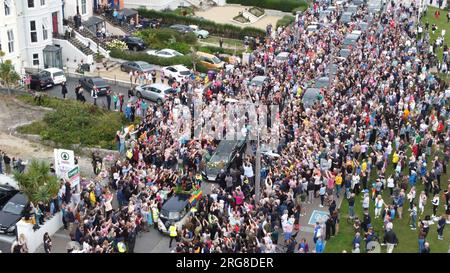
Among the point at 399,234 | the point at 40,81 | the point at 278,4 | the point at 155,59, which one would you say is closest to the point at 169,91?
the point at 155,59

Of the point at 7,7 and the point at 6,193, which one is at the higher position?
the point at 7,7

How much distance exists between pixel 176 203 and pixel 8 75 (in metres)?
18.4

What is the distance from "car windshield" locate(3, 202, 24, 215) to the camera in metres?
25.5

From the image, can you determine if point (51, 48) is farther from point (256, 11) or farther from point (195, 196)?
point (256, 11)

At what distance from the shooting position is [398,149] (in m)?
30.2

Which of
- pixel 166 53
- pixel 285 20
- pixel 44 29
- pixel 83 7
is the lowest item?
pixel 166 53

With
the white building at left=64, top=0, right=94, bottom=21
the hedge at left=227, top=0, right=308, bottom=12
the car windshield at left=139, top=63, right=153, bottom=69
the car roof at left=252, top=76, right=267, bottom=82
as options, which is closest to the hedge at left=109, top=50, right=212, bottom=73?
the car windshield at left=139, top=63, right=153, bottom=69

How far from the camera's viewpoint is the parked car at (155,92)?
39031 mm

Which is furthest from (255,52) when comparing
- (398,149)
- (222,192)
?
(222,192)

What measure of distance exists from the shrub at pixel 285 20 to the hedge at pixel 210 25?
2.66 meters

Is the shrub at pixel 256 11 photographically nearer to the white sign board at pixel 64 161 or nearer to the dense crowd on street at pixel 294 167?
the dense crowd on street at pixel 294 167

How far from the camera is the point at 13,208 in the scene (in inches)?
1013

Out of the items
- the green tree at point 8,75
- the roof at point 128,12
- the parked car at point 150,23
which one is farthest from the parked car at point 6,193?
the parked car at point 150,23

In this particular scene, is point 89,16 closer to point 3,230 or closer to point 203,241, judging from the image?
point 3,230
